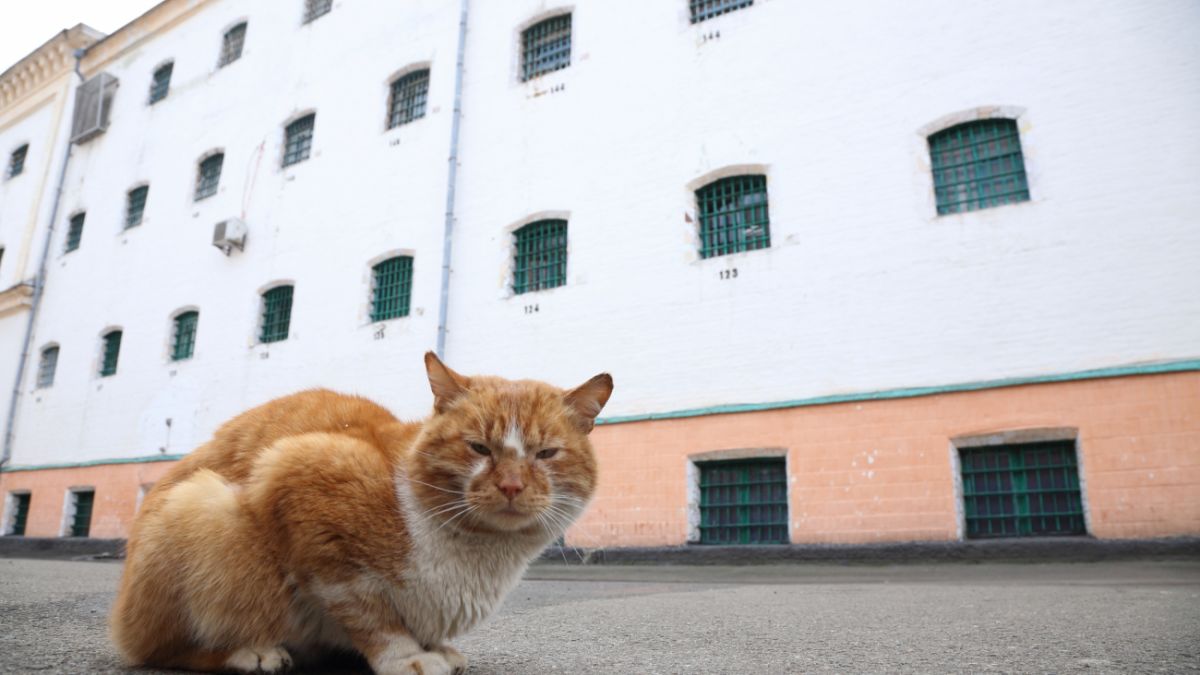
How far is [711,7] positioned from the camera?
10930mm

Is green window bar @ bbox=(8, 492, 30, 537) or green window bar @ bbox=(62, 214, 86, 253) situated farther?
green window bar @ bbox=(62, 214, 86, 253)

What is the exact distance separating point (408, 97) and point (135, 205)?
9.47m

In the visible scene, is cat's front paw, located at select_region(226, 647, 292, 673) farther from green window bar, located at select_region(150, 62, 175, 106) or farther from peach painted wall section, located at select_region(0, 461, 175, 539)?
green window bar, located at select_region(150, 62, 175, 106)

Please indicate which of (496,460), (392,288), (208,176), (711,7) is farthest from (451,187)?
(496,460)

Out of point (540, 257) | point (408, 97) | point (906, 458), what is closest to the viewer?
point (906, 458)

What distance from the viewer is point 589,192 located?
36.4ft

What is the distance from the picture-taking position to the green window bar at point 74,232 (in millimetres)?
19312

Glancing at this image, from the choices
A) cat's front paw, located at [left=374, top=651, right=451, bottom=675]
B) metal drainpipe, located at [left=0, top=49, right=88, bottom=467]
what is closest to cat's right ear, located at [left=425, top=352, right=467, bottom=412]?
cat's front paw, located at [left=374, top=651, right=451, bottom=675]

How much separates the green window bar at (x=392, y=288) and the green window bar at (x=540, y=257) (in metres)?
2.19

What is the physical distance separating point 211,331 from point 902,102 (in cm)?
1383

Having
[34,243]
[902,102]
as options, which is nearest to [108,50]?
[34,243]

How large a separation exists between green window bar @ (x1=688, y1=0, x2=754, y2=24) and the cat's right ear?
33.8ft

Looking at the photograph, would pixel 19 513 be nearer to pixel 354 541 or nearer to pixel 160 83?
pixel 160 83

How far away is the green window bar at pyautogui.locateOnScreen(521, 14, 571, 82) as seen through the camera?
12.2 meters
